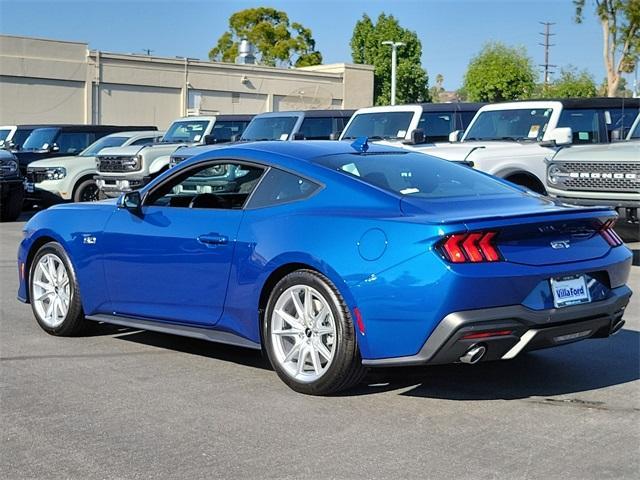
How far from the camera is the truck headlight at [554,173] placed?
12.1m

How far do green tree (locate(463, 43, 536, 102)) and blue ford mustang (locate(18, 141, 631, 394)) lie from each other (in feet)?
167

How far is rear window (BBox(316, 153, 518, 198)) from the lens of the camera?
5832mm

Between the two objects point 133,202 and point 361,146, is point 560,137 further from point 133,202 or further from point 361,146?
point 133,202

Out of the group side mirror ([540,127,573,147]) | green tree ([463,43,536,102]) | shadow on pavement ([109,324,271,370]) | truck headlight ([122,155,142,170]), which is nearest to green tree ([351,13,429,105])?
green tree ([463,43,536,102])

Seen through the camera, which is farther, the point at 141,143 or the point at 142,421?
the point at 141,143

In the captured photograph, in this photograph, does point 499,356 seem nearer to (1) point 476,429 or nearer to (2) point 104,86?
(1) point 476,429

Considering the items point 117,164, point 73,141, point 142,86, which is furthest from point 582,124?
point 142,86

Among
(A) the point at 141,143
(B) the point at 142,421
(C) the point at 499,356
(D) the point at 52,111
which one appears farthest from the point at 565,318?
(D) the point at 52,111

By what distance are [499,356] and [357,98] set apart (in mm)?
48112

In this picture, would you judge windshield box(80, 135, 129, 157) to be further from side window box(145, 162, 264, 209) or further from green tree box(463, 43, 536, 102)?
green tree box(463, 43, 536, 102)

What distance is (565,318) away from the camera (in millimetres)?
5262

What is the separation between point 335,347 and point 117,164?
1408 cm

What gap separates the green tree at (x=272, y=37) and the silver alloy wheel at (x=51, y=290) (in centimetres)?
6665

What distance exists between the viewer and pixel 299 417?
5.17 meters
